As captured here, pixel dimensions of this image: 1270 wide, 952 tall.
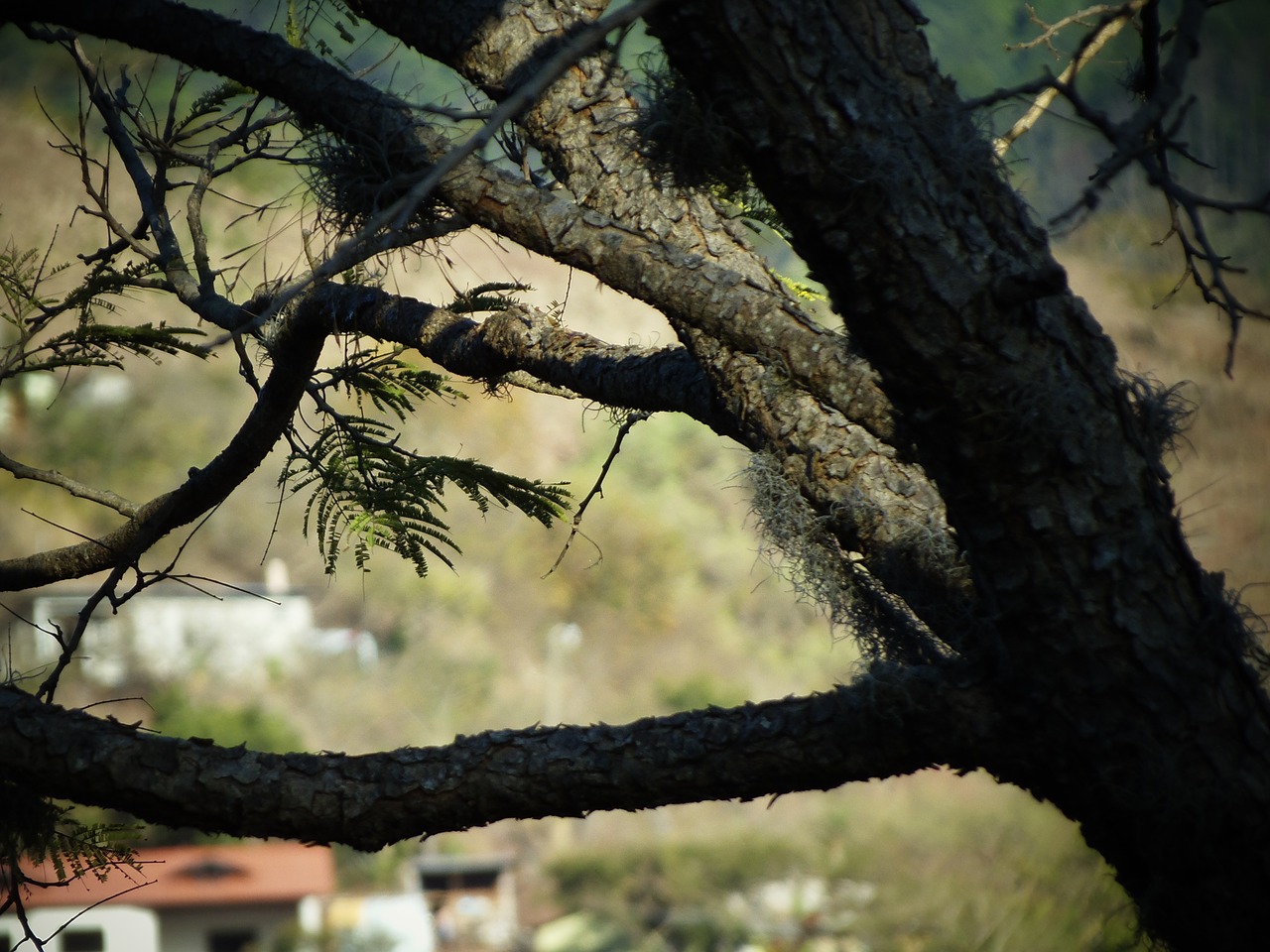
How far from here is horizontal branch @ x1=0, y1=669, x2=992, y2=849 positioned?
1144 millimetres

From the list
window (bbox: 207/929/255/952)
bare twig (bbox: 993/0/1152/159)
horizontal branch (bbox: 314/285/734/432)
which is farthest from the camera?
window (bbox: 207/929/255/952)

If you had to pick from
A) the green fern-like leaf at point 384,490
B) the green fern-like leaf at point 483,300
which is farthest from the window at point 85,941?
the green fern-like leaf at point 483,300

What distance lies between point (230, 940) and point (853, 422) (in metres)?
18.0

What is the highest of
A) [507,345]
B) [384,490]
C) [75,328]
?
[75,328]

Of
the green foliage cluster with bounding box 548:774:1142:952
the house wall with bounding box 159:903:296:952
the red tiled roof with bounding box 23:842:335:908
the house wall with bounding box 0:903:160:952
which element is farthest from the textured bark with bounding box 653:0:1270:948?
the house wall with bounding box 159:903:296:952

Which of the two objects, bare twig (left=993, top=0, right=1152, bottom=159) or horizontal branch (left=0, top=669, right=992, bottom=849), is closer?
bare twig (left=993, top=0, right=1152, bottom=159)

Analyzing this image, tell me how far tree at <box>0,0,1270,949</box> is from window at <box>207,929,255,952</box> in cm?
1703

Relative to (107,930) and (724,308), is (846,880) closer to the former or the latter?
(107,930)

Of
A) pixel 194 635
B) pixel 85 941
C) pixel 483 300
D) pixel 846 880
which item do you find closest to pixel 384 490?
pixel 483 300

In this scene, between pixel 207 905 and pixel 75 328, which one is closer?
pixel 75 328

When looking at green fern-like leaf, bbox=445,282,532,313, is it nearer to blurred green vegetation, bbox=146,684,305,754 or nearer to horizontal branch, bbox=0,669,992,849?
horizontal branch, bbox=0,669,992,849

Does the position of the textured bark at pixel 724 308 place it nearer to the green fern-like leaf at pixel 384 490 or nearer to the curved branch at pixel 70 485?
the green fern-like leaf at pixel 384 490

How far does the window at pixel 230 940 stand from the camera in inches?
637

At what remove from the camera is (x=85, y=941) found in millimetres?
14602
